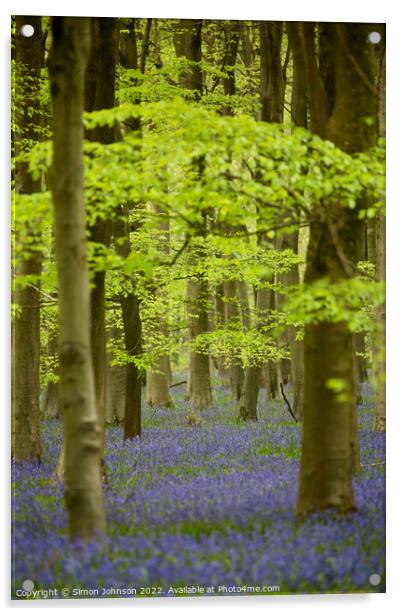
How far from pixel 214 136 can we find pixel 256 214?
3.11 ft

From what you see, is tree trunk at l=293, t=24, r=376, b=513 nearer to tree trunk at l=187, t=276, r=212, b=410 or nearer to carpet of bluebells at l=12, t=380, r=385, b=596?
carpet of bluebells at l=12, t=380, r=385, b=596

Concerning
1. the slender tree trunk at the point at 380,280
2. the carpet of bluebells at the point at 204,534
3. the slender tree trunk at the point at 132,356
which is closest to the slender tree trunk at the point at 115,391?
the slender tree trunk at the point at 132,356

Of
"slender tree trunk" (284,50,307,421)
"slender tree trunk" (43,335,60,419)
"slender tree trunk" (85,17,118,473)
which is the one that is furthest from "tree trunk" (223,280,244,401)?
"slender tree trunk" (85,17,118,473)

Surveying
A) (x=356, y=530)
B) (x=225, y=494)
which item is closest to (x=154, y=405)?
(x=225, y=494)

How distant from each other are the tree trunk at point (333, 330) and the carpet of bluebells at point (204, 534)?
41 cm

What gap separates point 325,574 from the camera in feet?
23.6

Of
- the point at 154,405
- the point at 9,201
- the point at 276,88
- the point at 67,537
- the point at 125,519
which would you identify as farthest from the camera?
the point at 154,405

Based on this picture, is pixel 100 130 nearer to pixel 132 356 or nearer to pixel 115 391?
pixel 132 356

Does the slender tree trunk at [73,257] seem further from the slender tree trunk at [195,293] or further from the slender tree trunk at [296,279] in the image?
the slender tree trunk at [296,279]

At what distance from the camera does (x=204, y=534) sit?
7125 mm

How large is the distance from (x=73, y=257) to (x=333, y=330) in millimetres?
2734

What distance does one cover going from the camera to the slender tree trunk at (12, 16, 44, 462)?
30.5 ft

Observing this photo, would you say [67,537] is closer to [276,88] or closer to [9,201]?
[9,201]

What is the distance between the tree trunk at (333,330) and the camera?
290 inches
